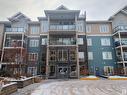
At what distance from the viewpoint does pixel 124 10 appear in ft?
105

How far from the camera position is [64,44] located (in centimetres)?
2656

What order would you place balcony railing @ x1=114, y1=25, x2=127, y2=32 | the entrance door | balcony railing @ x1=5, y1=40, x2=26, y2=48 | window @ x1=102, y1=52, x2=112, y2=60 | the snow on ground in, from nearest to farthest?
the snow on ground, the entrance door, balcony railing @ x1=5, y1=40, x2=26, y2=48, balcony railing @ x1=114, y1=25, x2=127, y2=32, window @ x1=102, y1=52, x2=112, y2=60

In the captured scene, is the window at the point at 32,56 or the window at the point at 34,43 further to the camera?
the window at the point at 34,43

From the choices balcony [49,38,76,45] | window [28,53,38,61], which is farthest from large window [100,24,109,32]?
window [28,53,38,61]

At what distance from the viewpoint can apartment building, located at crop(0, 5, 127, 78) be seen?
2597cm

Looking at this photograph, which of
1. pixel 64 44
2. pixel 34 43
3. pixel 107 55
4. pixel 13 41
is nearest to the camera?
pixel 64 44

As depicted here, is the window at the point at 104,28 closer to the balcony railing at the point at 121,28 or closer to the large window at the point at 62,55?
the balcony railing at the point at 121,28

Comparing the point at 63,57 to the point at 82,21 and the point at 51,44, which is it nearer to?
the point at 51,44

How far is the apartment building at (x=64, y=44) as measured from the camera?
85.2 ft

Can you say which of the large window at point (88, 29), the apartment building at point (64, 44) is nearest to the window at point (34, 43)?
the apartment building at point (64, 44)

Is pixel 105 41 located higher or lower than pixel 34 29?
lower

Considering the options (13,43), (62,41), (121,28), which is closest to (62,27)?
(62,41)

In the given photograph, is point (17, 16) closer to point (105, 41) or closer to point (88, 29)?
point (88, 29)

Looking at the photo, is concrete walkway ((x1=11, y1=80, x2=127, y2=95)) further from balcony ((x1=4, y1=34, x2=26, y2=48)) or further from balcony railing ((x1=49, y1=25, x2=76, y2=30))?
balcony ((x1=4, y1=34, x2=26, y2=48))
